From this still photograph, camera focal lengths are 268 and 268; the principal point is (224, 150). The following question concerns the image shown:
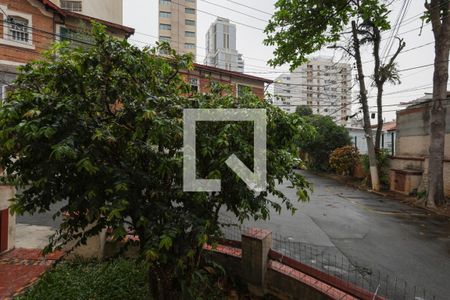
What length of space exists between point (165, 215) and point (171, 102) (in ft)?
3.59

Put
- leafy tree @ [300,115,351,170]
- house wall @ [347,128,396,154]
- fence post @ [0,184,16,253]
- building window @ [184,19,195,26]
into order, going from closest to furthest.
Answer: fence post @ [0,184,16,253] → house wall @ [347,128,396,154] → leafy tree @ [300,115,351,170] → building window @ [184,19,195,26]

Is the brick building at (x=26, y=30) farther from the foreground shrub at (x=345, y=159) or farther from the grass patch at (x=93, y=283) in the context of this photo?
the foreground shrub at (x=345, y=159)

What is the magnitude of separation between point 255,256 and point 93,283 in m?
2.51

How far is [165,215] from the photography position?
251cm

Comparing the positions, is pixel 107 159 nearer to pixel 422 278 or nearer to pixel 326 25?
pixel 422 278

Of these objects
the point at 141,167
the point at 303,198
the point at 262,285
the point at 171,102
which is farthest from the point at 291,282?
the point at 171,102

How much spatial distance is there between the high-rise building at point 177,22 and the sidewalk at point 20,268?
1749 inches

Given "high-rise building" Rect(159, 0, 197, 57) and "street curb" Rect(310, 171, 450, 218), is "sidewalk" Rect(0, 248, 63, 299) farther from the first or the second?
"high-rise building" Rect(159, 0, 197, 57)

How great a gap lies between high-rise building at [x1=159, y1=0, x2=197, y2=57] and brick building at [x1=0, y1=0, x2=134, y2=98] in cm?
Answer: 3336

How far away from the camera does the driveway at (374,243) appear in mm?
4633

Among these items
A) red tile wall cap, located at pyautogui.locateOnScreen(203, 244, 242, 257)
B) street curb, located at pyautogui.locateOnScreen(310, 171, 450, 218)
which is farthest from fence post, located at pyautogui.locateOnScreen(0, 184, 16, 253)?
street curb, located at pyautogui.locateOnScreen(310, 171, 450, 218)

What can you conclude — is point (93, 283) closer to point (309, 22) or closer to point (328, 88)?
point (309, 22)

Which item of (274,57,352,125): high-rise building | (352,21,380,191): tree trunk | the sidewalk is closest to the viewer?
the sidewalk

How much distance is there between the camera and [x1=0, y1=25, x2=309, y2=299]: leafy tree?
2.20 meters
